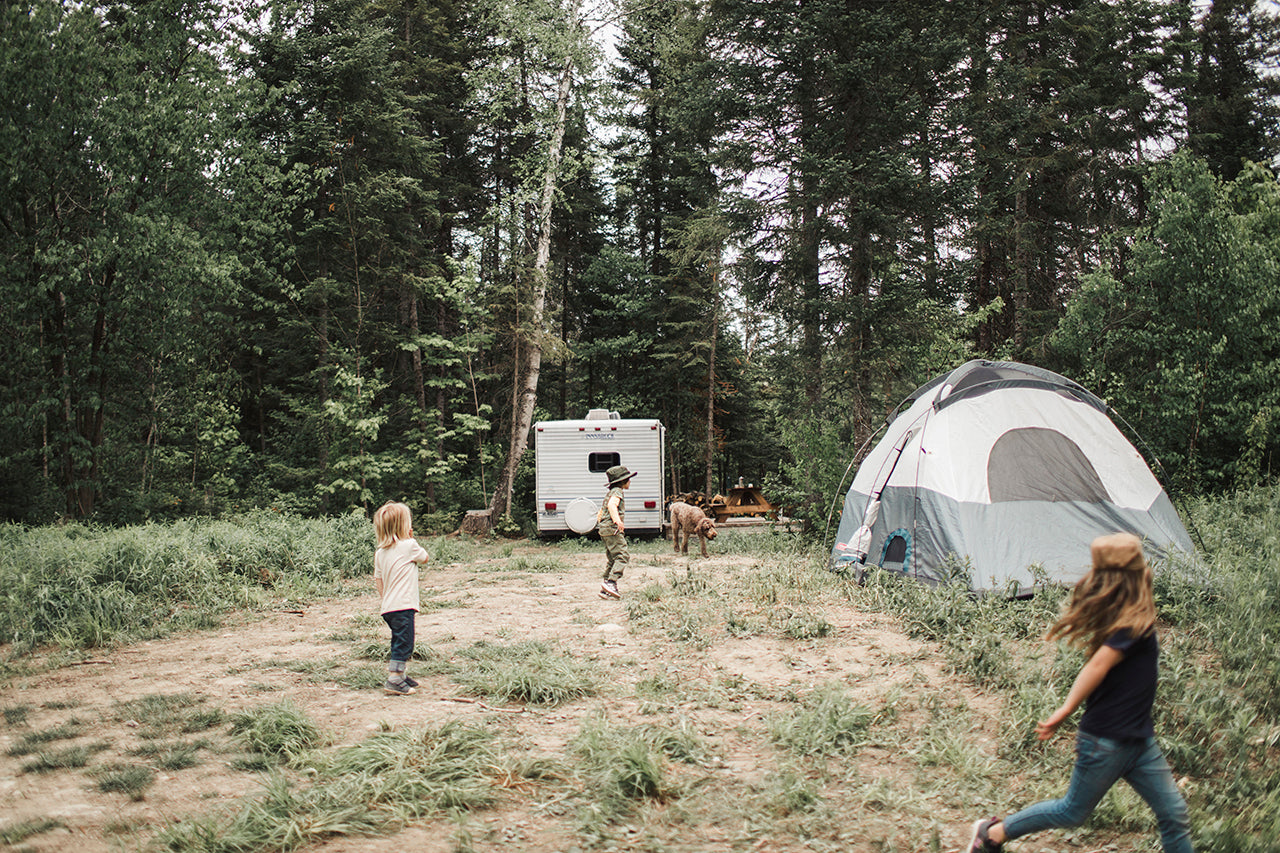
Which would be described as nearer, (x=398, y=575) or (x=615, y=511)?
(x=398, y=575)

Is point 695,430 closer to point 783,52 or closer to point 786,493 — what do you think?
point 786,493

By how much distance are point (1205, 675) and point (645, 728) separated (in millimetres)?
3497

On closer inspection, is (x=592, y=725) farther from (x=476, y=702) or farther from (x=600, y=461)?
(x=600, y=461)

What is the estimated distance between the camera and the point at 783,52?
41.2ft

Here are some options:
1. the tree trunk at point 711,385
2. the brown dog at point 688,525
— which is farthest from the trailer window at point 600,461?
the tree trunk at point 711,385

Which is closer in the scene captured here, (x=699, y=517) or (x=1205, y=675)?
(x=1205, y=675)

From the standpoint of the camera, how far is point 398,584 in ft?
18.2

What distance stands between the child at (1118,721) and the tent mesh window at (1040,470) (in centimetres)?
502

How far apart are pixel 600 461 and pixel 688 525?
3.22 meters

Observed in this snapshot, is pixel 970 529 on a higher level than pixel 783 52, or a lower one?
lower

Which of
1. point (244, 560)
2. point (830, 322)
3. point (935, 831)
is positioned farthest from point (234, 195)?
point (935, 831)

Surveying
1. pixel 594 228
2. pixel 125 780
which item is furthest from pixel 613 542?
pixel 594 228

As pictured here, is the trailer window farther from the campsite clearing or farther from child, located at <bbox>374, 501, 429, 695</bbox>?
child, located at <bbox>374, 501, 429, 695</bbox>

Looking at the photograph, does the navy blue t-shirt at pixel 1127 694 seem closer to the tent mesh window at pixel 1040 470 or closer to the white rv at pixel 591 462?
the tent mesh window at pixel 1040 470
